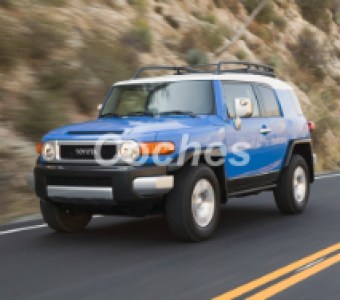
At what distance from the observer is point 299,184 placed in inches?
372

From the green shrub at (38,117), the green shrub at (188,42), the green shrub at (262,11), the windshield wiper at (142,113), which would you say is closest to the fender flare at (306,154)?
the windshield wiper at (142,113)

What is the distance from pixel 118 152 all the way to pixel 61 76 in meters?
9.04

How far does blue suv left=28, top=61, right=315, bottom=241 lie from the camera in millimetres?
6609

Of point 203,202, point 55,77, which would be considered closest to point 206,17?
point 55,77

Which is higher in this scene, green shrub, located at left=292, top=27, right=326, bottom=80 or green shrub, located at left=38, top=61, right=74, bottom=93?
green shrub, located at left=292, top=27, right=326, bottom=80

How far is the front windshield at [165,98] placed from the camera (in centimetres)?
781

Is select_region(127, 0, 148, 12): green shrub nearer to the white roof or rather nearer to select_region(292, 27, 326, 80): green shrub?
select_region(292, 27, 326, 80): green shrub

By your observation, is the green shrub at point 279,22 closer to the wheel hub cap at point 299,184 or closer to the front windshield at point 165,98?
the wheel hub cap at point 299,184

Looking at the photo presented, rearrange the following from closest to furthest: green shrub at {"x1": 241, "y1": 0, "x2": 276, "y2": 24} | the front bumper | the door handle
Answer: the front bumper
the door handle
green shrub at {"x1": 241, "y1": 0, "x2": 276, "y2": 24}

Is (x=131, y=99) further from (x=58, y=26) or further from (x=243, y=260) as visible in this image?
(x=58, y=26)

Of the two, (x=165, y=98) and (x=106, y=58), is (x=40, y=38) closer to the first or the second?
(x=106, y=58)

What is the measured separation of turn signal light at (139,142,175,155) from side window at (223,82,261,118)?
142cm

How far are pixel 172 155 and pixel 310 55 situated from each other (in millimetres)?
30483

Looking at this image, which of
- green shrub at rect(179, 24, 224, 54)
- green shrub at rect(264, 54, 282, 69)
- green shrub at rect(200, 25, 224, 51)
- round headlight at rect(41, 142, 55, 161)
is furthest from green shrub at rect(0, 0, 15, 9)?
green shrub at rect(264, 54, 282, 69)
